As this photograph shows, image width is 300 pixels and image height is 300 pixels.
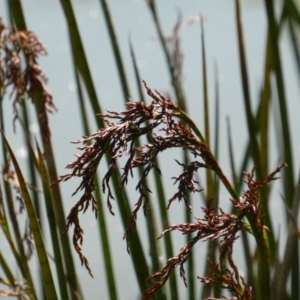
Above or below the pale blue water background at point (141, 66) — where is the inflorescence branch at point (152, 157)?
below

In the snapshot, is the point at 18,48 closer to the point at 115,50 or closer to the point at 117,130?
the point at 115,50

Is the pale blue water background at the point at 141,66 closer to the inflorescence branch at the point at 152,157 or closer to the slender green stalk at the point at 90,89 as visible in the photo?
the slender green stalk at the point at 90,89

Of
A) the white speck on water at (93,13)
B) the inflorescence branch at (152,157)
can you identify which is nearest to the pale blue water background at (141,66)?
the white speck on water at (93,13)

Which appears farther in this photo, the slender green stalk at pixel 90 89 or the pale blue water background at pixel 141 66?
the pale blue water background at pixel 141 66

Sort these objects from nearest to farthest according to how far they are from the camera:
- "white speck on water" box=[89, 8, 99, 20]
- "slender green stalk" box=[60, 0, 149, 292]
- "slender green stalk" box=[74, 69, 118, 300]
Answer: "slender green stalk" box=[60, 0, 149, 292] → "slender green stalk" box=[74, 69, 118, 300] → "white speck on water" box=[89, 8, 99, 20]

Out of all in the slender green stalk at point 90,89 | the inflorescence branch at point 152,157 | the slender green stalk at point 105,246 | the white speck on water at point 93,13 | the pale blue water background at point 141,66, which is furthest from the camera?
the white speck on water at point 93,13

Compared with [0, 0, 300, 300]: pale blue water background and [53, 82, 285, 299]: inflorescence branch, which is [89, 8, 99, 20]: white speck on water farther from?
[53, 82, 285, 299]: inflorescence branch

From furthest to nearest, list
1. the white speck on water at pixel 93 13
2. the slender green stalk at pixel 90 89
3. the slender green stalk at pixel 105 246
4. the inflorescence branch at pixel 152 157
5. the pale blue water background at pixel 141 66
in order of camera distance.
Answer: the white speck on water at pixel 93 13 < the pale blue water background at pixel 141 66 < the slender green stalk at pixel 105 246 < the slender green stalk at pixel 90 89 < the inflorescence branch at pixel 152 157

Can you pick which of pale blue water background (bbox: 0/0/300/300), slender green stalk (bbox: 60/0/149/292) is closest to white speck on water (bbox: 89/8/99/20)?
pale blue water background (bbox: 0/0/300/300)
